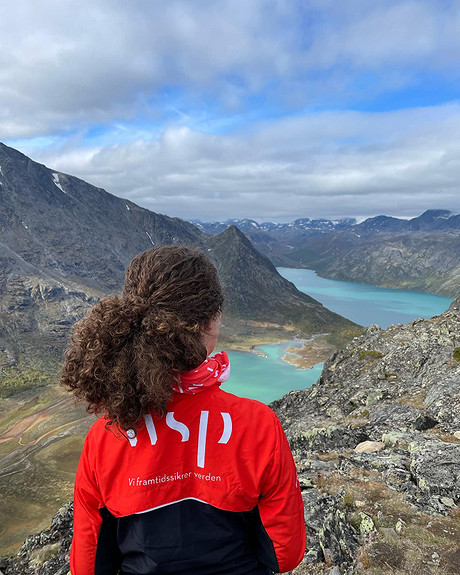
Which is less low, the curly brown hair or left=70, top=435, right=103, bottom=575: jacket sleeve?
the curly brown hair

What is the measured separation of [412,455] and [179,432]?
1189cm

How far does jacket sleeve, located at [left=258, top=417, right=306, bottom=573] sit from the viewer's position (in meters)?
3.21

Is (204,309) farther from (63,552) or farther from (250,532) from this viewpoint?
(63,552)

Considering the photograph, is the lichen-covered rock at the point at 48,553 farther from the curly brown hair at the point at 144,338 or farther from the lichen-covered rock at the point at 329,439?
the curly brown hair at the point at 144,338

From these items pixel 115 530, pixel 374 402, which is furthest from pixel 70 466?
pixel 115 530

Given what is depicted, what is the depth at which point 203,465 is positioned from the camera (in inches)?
129

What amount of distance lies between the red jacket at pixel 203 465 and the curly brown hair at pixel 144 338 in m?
0.27

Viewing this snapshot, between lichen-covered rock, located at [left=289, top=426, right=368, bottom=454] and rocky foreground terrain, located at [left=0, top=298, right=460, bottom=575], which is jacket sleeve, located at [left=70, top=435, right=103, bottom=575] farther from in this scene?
lichen-covered rock, located at [left=289, top=426, right=368, bottom=454]

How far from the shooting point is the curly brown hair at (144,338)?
3.14 meters

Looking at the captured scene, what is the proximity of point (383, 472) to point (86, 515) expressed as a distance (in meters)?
11.2

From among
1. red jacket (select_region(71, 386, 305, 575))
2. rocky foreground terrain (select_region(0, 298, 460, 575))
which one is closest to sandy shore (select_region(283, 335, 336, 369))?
rocky foreground terrain (select_region(0, 298, 460, 575))

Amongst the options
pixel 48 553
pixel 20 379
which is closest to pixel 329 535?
pixel 48 553

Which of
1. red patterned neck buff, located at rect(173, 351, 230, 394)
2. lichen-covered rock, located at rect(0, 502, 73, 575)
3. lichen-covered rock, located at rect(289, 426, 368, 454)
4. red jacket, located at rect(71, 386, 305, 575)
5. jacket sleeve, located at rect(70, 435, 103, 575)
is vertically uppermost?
red patterned neck buff, located at rect(173, 351, 230, 394)

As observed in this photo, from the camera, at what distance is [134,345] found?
3232 millimetres
